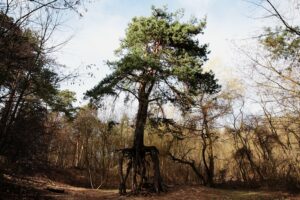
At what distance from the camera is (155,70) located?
16.1 meters

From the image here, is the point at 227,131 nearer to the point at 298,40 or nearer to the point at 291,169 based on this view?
the point at 291,169

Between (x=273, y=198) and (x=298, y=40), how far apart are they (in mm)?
8790

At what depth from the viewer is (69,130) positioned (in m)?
33.5

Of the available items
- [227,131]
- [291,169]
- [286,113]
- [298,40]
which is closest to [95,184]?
[227,131]

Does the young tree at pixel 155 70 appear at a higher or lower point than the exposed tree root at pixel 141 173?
higher

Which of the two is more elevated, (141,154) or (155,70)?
(155,70)

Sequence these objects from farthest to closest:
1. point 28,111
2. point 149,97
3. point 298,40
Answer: point 149,97
point 28,111
point 298,40

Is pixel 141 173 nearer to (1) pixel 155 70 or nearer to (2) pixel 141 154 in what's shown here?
(2) pixel 141 154

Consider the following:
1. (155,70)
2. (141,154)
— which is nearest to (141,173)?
(141,154)

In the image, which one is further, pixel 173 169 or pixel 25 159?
pixel 173 169

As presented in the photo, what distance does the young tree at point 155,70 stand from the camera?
15.9 meters

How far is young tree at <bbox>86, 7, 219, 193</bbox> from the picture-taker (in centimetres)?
1589

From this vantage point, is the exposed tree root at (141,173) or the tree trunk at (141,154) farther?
the tree trunk at (141,154)

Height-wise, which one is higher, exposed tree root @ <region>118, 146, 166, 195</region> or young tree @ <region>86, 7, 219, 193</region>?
young tree @ <region>86, 7, 219, 193</region>
